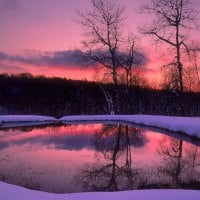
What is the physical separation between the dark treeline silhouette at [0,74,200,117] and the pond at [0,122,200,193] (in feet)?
39.3

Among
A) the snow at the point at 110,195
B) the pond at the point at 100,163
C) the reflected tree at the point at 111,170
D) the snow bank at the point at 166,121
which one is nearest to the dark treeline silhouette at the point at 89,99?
the snow bank at the point at 166,121

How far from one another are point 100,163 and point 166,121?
384 inches

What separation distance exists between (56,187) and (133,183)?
4.84ft

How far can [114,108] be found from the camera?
33.2 meters

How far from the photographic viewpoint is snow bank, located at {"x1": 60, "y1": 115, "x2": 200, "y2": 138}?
15375mm

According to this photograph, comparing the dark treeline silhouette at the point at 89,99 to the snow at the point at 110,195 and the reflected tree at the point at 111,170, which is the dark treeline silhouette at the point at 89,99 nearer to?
the reflected tree at the point at 111,170

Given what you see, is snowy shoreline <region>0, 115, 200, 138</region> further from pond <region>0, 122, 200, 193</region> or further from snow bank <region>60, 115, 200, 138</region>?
pond <region>0, 122, 200, 193</region>

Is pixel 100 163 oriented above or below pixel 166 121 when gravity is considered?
below

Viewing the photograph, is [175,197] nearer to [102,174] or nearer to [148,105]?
[102,174]

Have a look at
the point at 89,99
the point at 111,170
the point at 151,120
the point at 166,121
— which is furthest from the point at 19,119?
the point at 111,170

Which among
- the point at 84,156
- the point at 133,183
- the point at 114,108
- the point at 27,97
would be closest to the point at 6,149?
the point at 84,156

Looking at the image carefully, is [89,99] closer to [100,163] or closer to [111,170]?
[100,163]

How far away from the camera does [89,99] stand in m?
37.6

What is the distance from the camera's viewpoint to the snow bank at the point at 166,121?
1538cm
